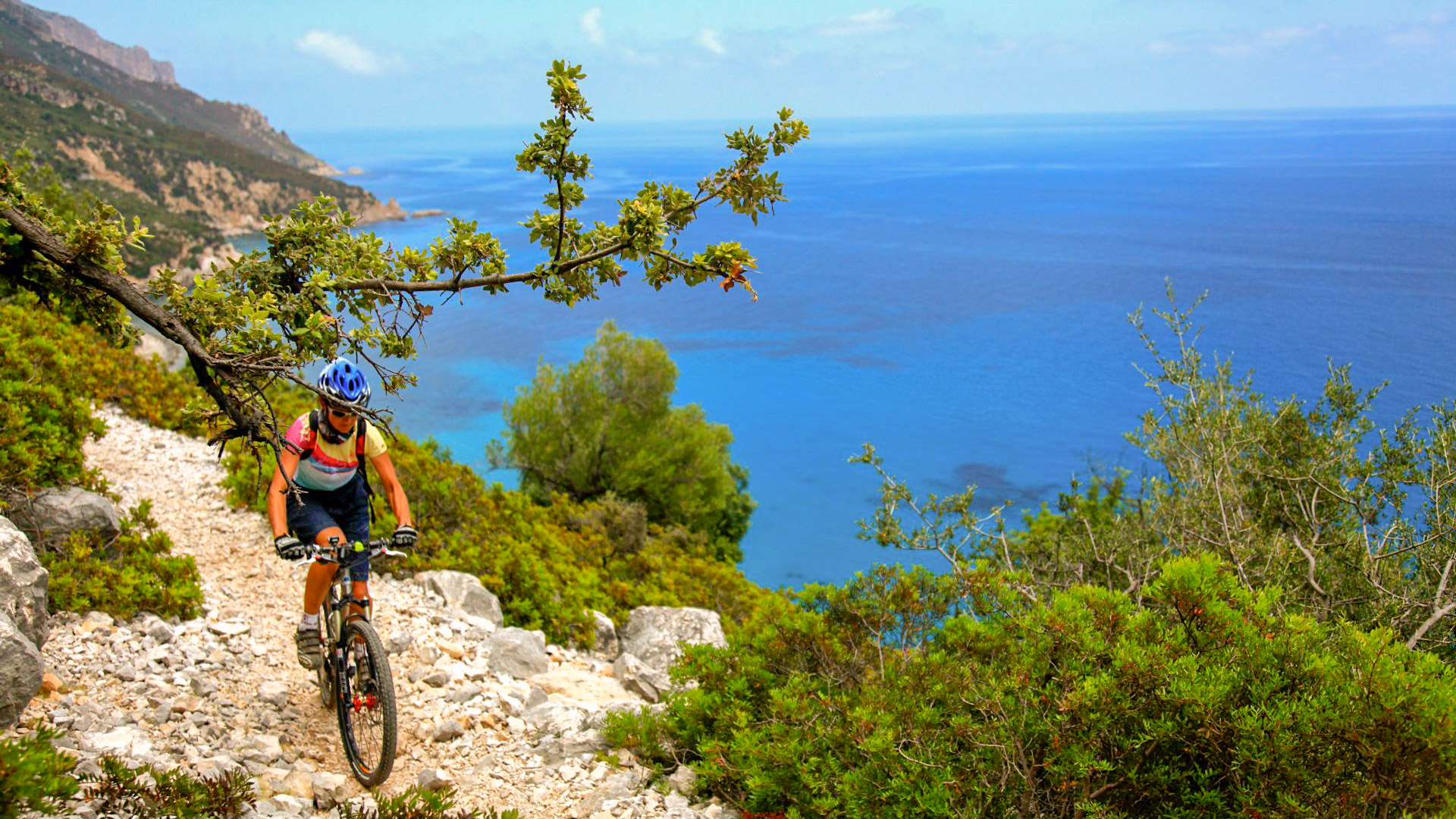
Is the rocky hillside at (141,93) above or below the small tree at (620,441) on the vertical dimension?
above

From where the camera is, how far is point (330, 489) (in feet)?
18.3

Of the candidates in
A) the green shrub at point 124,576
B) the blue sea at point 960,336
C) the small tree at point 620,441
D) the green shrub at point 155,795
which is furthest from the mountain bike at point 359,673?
the blue sea at point 960,336

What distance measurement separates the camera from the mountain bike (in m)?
5.19

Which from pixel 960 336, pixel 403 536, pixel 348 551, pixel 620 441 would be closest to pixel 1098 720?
pixel 403 536

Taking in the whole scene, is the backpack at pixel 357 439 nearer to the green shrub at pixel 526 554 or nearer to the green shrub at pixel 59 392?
the green shrub at pixel 59 392

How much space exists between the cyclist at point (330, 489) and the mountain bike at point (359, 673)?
0.30ft

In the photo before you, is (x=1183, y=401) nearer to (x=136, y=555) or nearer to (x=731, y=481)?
(x=136, y=555)

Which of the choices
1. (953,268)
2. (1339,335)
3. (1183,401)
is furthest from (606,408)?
(953,268)

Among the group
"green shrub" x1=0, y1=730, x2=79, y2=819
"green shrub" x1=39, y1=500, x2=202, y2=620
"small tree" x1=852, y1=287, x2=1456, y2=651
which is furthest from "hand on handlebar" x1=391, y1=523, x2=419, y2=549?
"small tree" x1=852, y1=287, x2=1456, y2=651

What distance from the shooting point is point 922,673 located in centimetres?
583

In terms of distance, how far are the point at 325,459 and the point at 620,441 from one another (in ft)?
72.8

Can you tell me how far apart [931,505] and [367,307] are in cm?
570

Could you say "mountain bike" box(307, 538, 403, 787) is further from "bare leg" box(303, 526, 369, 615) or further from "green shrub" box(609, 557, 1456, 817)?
"green shrub" box(609, 557, 1456, 817)

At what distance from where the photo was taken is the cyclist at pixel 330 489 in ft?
16.7
